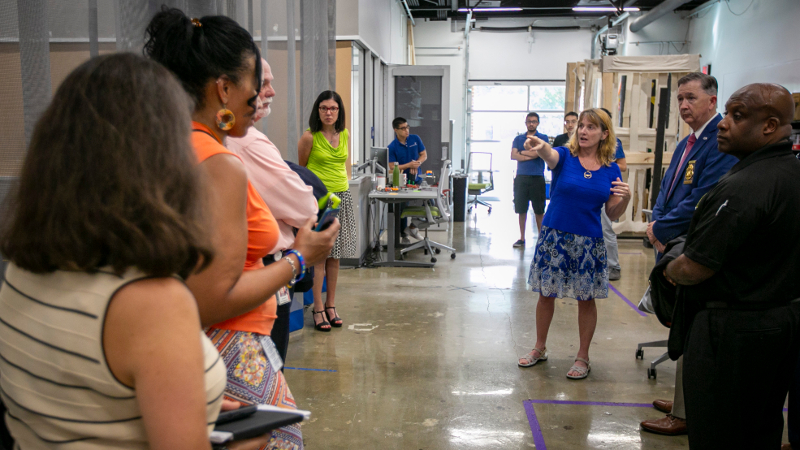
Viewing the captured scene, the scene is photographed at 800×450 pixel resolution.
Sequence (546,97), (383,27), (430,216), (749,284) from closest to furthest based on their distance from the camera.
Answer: (749,284)
(430,216)
(383,27)
(546,97)

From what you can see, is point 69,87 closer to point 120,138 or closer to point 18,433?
point 120,138

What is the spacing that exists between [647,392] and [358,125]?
202 inches

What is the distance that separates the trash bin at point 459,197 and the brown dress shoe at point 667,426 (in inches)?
269

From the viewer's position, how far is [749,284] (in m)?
1.86

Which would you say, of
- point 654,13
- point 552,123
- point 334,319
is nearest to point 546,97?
point 552,123

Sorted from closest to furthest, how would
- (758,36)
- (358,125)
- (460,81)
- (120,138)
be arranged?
(120,138) → (358,125) → (758,36) → (460,81)

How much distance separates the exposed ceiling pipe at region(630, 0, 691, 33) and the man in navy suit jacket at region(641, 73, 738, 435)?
7.77m

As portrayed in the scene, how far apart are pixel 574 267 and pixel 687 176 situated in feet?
2.52

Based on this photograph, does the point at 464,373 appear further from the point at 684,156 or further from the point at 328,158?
the point at 328,158

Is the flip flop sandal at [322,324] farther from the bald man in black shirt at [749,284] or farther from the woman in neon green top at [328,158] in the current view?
the bald man in black shirt at [749,284]

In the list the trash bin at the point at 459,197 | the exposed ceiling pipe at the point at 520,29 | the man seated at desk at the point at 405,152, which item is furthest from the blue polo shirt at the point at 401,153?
the exposed ceiling pipe at the point at 520,29

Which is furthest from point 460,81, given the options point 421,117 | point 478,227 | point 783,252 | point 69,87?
point 69,87

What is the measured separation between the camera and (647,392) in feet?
10.8

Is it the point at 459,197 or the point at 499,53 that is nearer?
the point at 459,197
